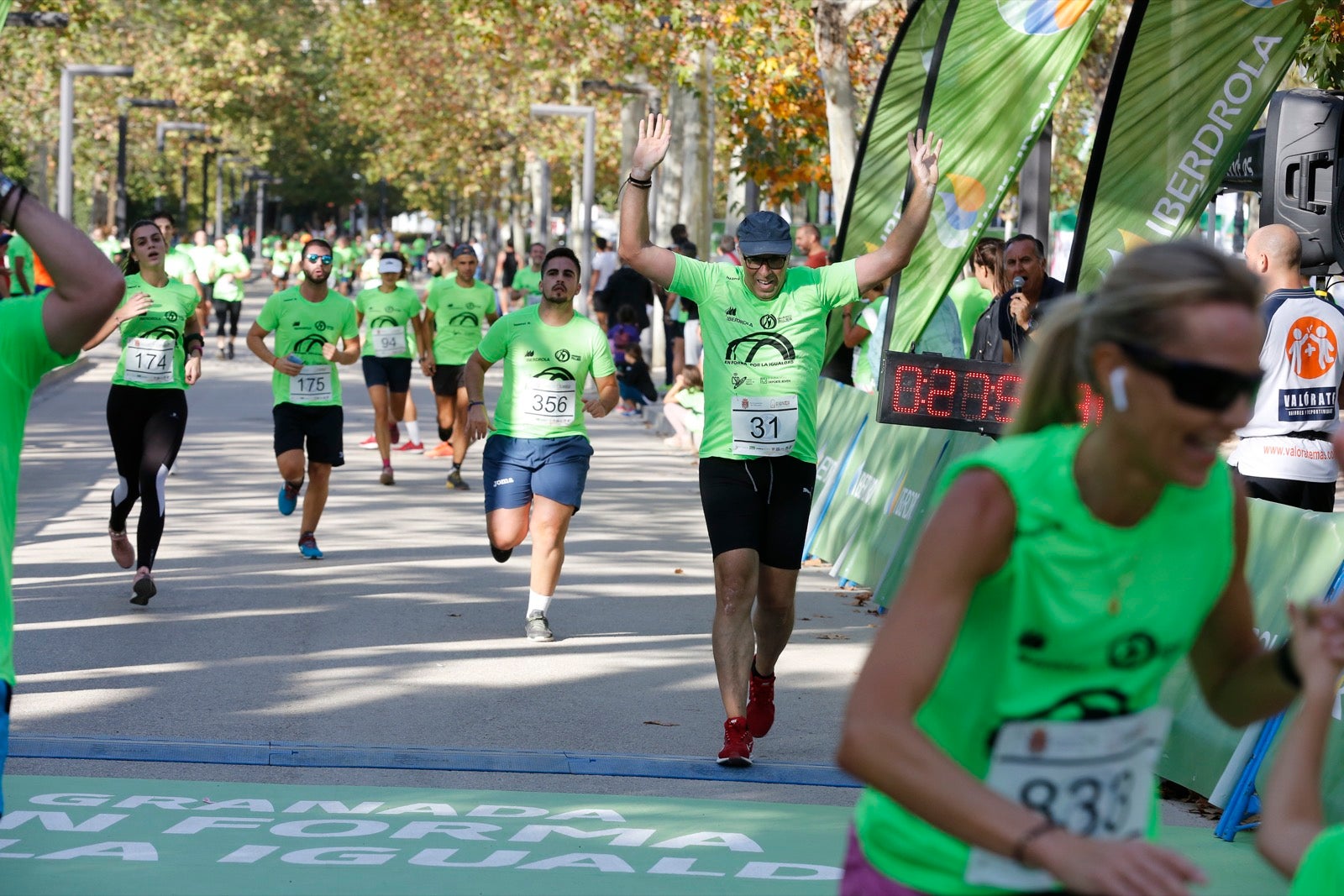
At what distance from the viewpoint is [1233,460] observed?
28.3ft

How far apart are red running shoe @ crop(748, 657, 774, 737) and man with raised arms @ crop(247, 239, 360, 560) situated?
4.82 m

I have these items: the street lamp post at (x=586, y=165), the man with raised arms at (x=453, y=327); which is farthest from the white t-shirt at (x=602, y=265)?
the man with raised arms at (x=453, y=327)

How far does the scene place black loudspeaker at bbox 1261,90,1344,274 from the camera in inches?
424

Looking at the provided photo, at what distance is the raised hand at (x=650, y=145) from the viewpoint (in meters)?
7.04

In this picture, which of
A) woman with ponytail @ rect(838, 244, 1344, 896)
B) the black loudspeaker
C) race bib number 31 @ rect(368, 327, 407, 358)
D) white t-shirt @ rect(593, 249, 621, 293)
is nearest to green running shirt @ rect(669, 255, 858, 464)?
woman with ponytail @ rect(838, 244, 1344, 896)

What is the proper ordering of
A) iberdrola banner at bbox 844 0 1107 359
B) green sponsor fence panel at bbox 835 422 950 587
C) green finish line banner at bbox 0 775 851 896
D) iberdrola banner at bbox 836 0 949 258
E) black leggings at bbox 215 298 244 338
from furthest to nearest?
black leggings at bbox 215 298 244 338, iberdrola banner at bbox 836 0 949 258, iberdrola banner at bbox 844 0 1107 359, green sponsor fence panel at bbox 835 422 950 587, green finish line banner at bbox 0 775 851 896

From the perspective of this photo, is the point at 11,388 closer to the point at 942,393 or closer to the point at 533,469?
the point at 533,469

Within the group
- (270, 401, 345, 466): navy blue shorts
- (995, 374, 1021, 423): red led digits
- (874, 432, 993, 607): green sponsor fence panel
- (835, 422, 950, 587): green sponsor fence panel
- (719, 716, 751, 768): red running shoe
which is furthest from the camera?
(270, 401, 345, 466): navy blue shorts

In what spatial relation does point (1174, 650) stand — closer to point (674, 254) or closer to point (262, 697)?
point (674, 254)

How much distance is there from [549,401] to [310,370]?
283 centimetres

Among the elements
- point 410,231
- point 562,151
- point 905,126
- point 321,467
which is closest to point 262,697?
point 321,467

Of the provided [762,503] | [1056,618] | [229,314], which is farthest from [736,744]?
[229,314]

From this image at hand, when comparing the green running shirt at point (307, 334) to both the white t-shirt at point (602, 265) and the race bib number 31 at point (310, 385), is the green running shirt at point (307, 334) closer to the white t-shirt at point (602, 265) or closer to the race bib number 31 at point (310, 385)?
the race bib number 31 at point (310, 385)

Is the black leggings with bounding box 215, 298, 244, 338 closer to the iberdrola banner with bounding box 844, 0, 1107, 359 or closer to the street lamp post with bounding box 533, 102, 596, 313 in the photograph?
the street lamp post with bounding box 533, 102, 596, 313
